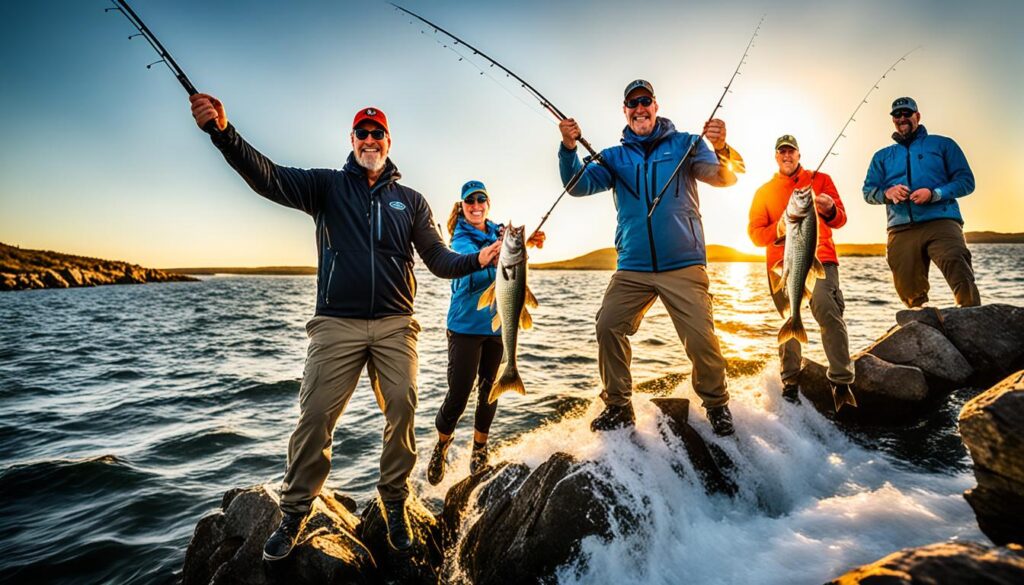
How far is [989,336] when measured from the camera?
7.75m

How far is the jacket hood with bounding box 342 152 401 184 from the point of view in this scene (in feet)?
14.6

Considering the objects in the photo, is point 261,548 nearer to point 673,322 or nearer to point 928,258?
point 673,322

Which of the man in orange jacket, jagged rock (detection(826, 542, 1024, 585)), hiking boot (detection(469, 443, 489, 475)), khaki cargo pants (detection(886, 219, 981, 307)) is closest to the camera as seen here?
jagged rock (detection(826, 542, 1024, 585))

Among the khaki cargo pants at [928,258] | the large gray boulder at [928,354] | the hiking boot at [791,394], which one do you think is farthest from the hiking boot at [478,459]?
the khaki cargo pants at [928,258]

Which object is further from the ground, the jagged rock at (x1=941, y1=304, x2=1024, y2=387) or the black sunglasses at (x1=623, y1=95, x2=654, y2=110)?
the black sunglasses at (x1=623, y1=95, x2=654, y2=110)

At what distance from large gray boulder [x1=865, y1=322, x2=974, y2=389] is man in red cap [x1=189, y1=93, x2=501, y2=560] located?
24.2ft

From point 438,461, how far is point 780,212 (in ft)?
18.5

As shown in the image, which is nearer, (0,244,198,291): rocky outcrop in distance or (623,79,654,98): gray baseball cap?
(623,79,654,98): gray baseball cap

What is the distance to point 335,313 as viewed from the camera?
4.08 meters

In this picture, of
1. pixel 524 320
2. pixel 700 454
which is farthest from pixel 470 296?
pixel 700 454

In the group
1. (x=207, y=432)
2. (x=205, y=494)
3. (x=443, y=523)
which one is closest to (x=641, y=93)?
(x=443, y=523)

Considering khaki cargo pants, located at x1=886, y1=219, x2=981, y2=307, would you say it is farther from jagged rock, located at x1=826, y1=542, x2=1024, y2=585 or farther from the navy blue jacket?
the navy blue jacket

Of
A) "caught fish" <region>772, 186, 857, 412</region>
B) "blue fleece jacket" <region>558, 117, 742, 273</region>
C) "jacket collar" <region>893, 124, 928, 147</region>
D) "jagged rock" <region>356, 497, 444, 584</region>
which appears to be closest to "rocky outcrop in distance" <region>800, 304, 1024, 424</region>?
"caught fish" <region>772, 186, 857, 412</region>

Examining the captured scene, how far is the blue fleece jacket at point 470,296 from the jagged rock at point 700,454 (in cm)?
218
